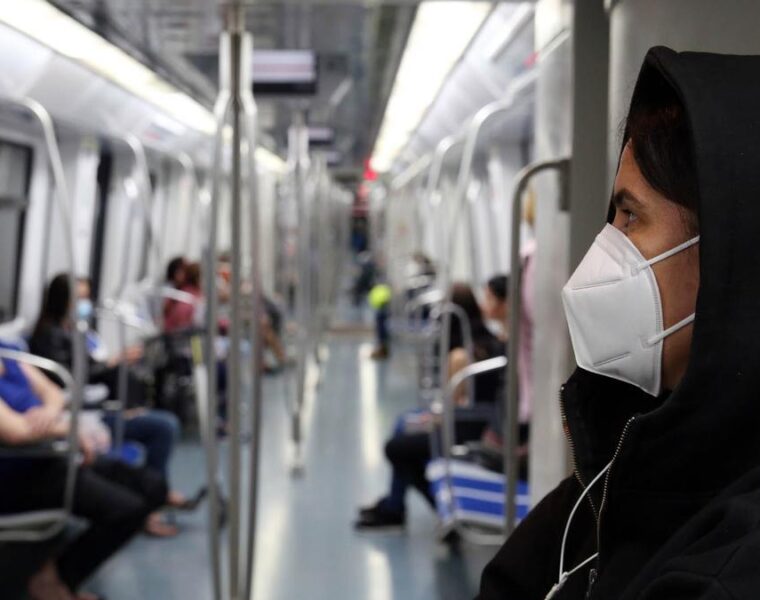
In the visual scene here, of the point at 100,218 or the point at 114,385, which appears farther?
the point at 100,218

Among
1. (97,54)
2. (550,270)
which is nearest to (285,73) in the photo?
(97,54)

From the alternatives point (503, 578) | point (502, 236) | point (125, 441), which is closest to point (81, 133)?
point (125, 441)

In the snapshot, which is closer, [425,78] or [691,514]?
[691,514]

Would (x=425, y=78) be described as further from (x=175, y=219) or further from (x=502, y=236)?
(x=175, y=219)

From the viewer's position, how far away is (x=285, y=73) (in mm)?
4750

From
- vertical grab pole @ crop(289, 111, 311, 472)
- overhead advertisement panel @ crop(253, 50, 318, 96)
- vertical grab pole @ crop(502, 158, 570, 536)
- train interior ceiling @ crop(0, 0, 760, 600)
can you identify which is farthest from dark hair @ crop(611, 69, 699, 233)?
vertical grab pole @ crop(289, 111, 311, 472)

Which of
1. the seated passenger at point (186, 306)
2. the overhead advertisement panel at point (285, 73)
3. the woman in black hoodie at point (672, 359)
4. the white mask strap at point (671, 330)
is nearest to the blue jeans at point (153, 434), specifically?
the seated passenger at point (186, 306)

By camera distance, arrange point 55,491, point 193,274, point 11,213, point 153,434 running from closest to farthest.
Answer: point 55,491
point 153,434
point 11,213
point 193,274

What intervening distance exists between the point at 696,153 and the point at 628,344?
0.24 meters

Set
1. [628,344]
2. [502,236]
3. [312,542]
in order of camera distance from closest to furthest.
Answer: [628,344] → [312,542] → [502,236]

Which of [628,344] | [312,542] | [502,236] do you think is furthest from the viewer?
[502,236]

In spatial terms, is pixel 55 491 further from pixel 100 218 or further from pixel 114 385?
pixel 100 218

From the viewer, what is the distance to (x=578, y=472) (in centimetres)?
117

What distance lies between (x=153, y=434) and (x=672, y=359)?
4.40 m
